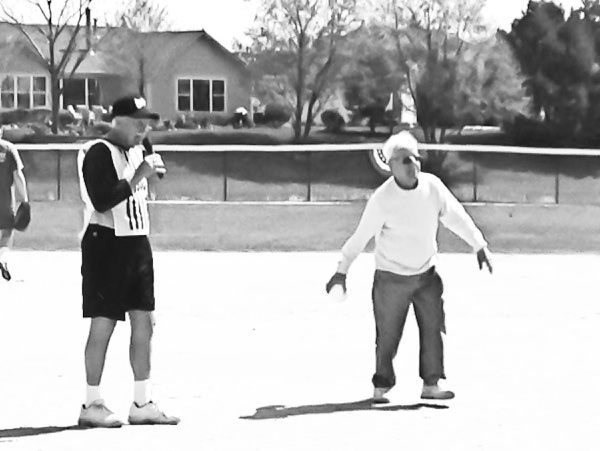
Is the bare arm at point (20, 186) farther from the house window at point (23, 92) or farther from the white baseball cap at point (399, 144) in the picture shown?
the house window at point (23, 92)

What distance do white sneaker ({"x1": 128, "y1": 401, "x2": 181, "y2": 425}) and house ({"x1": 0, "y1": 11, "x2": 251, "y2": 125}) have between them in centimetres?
6936

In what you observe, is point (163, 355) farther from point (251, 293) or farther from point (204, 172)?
point (204, 172)

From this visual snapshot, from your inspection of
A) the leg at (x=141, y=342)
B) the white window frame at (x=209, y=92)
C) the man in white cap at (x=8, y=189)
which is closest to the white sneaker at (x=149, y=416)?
the leg at (x=141, y=342)

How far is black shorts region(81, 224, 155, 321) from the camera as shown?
8688 millimetres

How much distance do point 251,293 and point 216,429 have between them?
7.33m

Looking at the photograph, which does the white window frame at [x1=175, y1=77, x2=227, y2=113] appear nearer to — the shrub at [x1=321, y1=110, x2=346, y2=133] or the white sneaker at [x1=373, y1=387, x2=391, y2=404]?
the shrub at [x1=321, y1=110, x2=346, y2=133]

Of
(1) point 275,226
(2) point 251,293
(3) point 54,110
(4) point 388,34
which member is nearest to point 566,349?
(2) point 251,293

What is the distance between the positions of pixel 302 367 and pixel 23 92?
7180 centimetres

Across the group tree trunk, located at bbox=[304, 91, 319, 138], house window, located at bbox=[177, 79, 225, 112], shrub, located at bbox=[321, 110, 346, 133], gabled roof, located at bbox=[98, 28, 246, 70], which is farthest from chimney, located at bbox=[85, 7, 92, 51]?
tree trunk, located at bbox=[304, 91, 319, 138]

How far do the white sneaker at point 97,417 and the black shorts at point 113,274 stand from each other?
47 centimetres

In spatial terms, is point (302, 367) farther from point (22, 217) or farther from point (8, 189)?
point (8, 189)

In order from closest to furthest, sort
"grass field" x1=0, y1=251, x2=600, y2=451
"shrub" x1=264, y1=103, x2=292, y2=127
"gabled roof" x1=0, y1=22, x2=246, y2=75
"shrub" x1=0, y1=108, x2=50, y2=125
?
1. "grass field" x1=0, y1=251, x2=600, y2=451
2. "shrub" x1=264, y1=103, x2=292, y2=127
3. "gabled roof" x1=0, y1=22, x2=246, y2=75
4. "shrub" x1=0, y1=108, x2=50, y2=125

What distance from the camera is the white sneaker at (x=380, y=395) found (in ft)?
31.2

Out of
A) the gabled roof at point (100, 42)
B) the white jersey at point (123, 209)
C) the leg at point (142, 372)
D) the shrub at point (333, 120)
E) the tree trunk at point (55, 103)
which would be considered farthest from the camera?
Answer: the gabled roof at point (100, 42)
